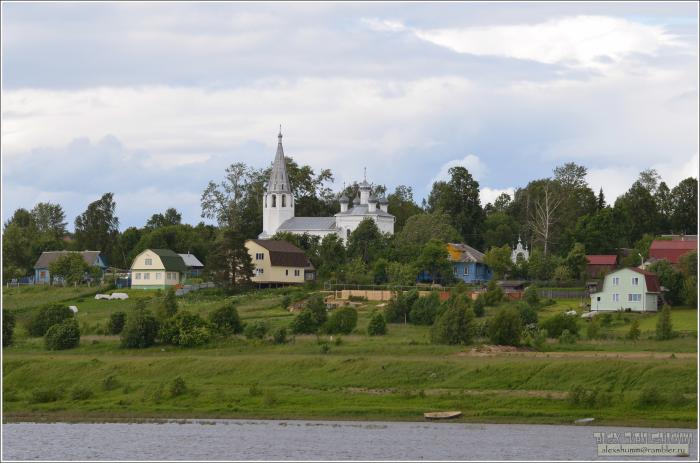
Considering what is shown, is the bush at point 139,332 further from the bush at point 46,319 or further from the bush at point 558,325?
the bush at point 558,325

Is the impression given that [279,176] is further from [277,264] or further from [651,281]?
[651,281]

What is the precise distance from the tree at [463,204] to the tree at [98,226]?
2365 cm

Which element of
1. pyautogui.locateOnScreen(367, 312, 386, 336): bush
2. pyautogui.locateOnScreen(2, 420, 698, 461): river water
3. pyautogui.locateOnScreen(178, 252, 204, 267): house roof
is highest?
pyautogui.locateOnScreen(178, 252, 204, 267): house roof

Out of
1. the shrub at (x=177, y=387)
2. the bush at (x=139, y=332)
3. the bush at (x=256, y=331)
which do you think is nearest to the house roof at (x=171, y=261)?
the bush at (x=139, y=332)

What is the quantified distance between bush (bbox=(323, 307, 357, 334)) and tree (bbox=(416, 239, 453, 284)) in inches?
801

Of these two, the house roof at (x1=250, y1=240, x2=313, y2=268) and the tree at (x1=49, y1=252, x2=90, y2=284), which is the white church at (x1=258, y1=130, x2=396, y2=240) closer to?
the house roof at (x1=250, y1=240, x2=313, y2=268)

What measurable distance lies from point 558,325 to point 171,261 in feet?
112

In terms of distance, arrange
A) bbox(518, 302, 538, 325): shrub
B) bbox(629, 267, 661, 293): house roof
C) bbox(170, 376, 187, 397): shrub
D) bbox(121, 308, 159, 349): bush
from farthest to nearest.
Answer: bbox(629, 267, 661, 293): house roof < bbox(518, 302, 538, 325): shrub < bbox(121, 308, 159, 349): bush < bbox(170, 376, 187, 397): shrub

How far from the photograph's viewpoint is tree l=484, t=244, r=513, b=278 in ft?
261

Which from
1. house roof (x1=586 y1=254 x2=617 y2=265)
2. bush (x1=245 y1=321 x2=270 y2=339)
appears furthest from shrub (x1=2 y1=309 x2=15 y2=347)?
house roof (x1=586 y1=254 x2=617 y2=265)

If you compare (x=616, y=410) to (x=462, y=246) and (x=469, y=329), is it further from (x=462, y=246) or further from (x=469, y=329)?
(x=462, y=246)

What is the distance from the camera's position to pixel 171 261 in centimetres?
8344

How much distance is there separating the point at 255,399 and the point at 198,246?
162 ft

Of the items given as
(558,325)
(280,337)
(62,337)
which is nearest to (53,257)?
(62,337)
